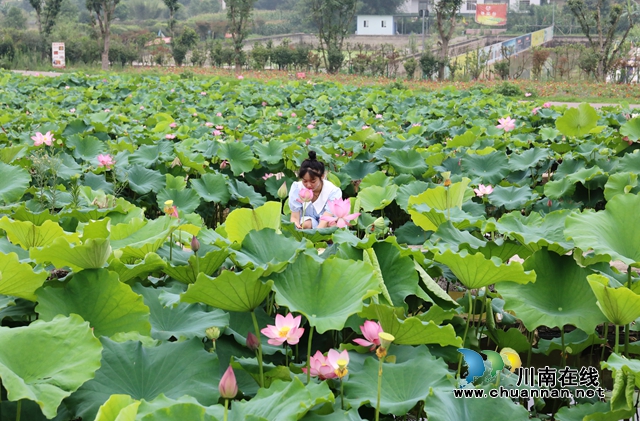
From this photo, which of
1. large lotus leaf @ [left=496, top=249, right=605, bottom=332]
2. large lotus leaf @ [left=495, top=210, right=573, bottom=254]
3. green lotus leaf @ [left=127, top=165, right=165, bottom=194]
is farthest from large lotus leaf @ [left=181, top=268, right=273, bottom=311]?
green lotus leaf @ [left=127, top=165, right=165, bottom=194]

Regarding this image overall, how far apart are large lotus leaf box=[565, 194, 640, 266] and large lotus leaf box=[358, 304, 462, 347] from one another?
45 cm

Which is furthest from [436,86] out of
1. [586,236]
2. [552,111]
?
[586,236]

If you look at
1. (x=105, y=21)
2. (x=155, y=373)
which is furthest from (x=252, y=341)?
(x=105, y=21)

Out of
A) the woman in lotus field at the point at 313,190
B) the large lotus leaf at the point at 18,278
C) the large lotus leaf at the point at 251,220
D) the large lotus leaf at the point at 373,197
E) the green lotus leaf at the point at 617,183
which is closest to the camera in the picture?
the large lotus leaf at the point at 18,278

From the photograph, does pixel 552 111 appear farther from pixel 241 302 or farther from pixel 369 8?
pixel 369 8

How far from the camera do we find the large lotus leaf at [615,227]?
4.93ft

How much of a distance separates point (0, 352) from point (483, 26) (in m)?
52.2

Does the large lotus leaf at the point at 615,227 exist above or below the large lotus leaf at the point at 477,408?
above

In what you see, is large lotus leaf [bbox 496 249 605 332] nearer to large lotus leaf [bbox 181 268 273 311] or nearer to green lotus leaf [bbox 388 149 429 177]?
large lotus leaf [bbox 181 268 273 311]

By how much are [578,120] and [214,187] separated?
2420mm

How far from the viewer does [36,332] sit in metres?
1.02

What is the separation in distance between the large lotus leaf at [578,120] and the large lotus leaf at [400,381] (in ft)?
11.3

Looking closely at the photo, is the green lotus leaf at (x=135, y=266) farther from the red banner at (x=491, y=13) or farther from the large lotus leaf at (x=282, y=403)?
the red banner at (x=491, y=13)

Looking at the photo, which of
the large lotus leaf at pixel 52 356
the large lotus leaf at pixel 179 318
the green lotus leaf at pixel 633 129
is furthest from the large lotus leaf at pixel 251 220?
the green lotus leaf at pixel 633 129
